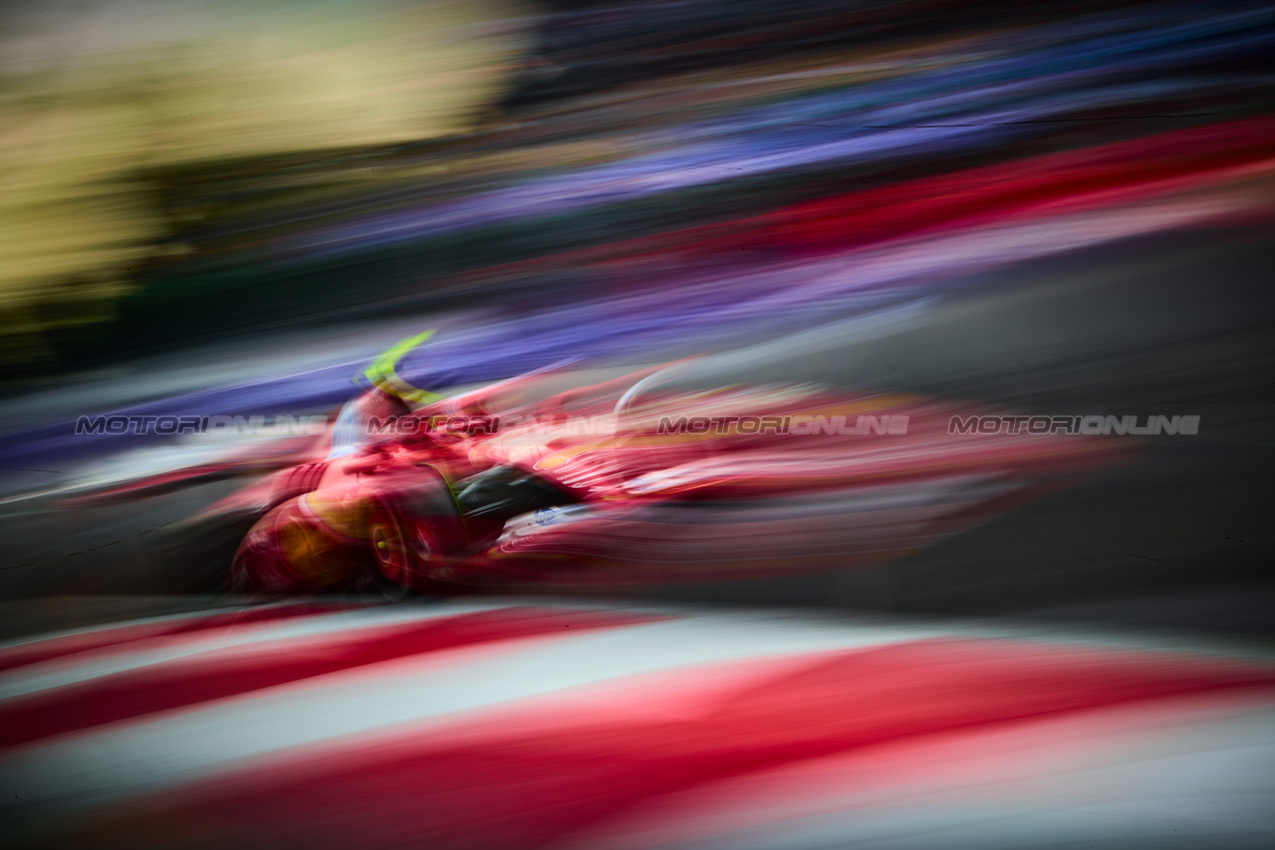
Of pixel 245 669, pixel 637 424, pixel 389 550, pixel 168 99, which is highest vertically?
pixel 168 99

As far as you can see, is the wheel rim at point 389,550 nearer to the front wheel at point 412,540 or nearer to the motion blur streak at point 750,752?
the front wheel at point 412,540

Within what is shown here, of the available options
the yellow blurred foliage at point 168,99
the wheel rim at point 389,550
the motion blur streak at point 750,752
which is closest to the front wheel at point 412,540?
the wheel rim at point 389,550

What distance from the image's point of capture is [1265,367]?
3.66 feet

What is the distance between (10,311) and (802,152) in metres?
1.54

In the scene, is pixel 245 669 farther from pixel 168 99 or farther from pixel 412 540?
pixel 168 99

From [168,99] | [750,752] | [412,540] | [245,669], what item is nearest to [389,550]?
[412,540]

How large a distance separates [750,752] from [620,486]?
0.47 m

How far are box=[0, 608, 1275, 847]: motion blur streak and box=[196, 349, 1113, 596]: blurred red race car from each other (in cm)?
15

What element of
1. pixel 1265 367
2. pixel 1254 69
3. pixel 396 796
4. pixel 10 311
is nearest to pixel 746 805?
pixel 396 796

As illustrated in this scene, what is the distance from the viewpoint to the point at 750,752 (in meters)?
1.12

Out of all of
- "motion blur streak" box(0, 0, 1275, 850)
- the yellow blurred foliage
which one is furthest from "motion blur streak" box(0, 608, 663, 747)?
the yellow blurred foliage

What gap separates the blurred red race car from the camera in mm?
1187

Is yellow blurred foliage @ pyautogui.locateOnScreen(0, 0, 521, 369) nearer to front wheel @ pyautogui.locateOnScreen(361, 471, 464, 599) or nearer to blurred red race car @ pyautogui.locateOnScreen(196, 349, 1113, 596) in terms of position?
blurred red race car @ pyautogui.locateOnScreen(196, 349, 1113, 596)

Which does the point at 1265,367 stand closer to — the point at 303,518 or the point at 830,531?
the point at 830,531
